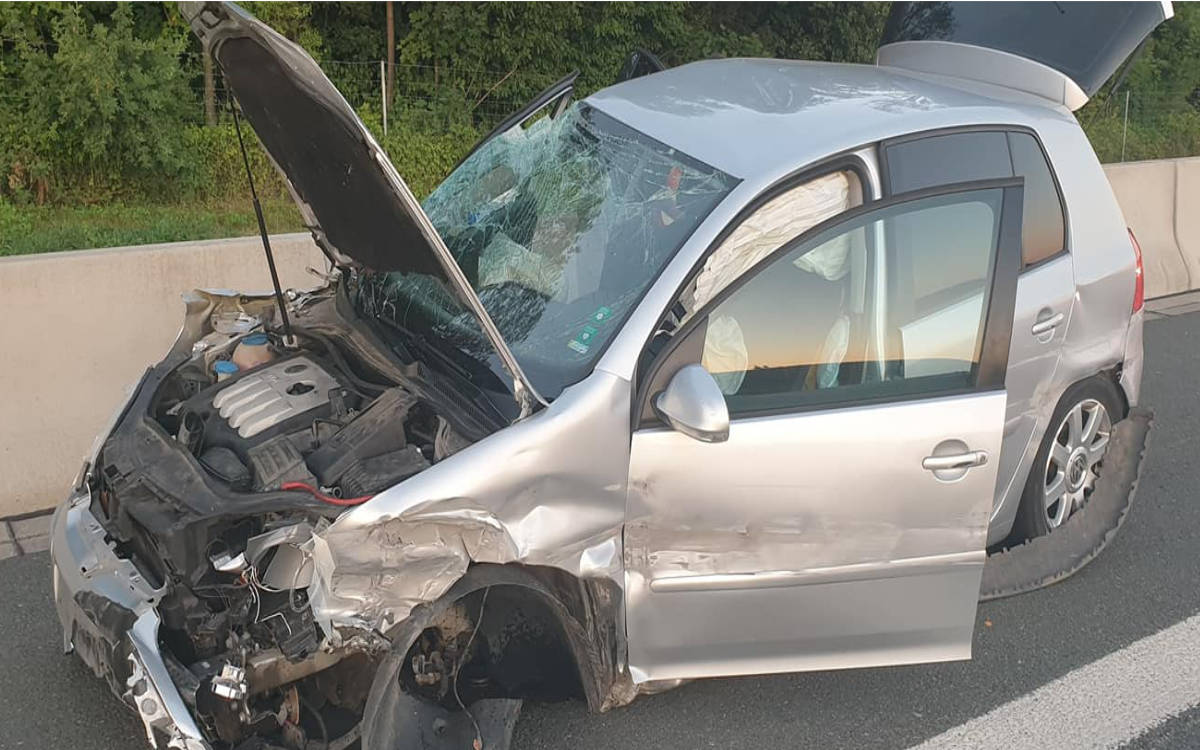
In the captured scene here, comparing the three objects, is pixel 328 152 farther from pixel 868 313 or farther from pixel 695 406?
pixel 868 313

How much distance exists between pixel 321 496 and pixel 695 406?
988 millimetres

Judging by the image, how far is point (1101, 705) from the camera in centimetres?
379

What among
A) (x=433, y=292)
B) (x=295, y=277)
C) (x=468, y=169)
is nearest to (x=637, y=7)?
(x=295, y=277)

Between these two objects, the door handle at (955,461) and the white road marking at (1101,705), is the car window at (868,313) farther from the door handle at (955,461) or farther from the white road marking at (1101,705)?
the white road marking at (1101,705)

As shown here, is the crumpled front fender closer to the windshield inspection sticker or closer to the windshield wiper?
the windshield inspection sticker

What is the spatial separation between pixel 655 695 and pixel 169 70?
8036mm

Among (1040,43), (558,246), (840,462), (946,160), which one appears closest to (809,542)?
(840,462)

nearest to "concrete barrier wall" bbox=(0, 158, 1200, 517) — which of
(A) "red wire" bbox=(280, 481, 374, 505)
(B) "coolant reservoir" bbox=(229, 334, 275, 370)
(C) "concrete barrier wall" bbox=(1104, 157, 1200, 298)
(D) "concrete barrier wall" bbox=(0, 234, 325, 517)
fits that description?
(D) "concrete barrier wall" bbox=(0, 234, 325, 517)

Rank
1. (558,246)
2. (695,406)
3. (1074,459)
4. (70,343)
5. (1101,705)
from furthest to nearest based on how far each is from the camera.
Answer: (70,343)
(1074,459)
(1101,705)
(558,246)
(695,406)

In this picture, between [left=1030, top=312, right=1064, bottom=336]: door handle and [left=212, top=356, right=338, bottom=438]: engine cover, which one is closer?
[left=212, top=356, right=338, bottom=438]: engine cover

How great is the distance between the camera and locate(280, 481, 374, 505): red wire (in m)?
2.93

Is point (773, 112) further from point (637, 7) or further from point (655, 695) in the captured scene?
point (637, 7)

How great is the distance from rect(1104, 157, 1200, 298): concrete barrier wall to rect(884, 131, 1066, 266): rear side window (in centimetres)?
515

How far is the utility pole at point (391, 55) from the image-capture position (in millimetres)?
12258
